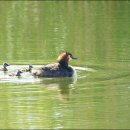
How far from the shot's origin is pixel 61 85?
16266 millimetres

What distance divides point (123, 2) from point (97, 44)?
14.6 metres

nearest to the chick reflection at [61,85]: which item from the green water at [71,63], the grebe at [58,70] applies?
the green water at [71,63]

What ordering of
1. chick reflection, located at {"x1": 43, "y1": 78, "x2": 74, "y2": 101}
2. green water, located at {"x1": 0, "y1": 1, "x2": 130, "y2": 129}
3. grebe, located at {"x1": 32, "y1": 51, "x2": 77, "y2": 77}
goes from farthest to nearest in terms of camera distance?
grebe, located at {"x1": 32, "y1": 51, "x2": 77, "y2": 77} → chick reflection, located at {"x1": 43, "y1": 78, "x2": 74, "y2": 101} → green water, located at {"x1": 0, "y1": 1, "x2": 130, "y2": 129}

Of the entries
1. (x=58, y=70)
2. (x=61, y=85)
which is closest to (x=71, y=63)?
(x=58, y=70)

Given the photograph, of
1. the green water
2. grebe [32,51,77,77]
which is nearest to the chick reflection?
the green water

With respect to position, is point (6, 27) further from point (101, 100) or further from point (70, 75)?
point (101, 100)

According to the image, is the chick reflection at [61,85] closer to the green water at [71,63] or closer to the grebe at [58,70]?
the green water at [71,63]

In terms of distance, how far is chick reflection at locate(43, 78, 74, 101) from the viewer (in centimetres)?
1502

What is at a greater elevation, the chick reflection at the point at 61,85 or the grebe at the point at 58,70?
the grebe at the point at 58,70

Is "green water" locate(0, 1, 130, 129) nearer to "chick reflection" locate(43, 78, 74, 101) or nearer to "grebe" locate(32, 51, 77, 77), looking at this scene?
"chick reflection" locate(43, 78, 74, 101)

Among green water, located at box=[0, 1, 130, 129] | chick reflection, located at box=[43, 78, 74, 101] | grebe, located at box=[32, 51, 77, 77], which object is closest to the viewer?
green water, located at box=[0, 1, 130, 129]

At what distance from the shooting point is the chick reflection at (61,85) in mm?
15020

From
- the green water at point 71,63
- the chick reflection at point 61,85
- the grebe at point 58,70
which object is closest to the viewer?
the green water at point 71,63

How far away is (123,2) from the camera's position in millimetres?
37094
